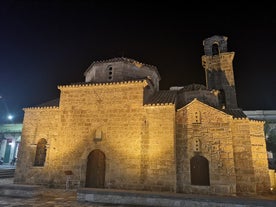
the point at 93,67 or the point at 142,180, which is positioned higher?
the point at 93,67

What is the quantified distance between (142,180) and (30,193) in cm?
538

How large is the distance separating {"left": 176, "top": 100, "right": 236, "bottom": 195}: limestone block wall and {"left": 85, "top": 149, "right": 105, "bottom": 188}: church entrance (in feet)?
14.5

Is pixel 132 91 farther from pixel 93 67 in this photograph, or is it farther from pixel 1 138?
pixel 1 138

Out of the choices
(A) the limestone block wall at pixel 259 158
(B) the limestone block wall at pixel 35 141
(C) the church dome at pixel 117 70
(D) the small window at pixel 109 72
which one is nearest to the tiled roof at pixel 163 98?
(C) the church dome at pixel 117 70

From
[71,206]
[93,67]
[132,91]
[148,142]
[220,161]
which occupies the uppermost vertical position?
[93,67]

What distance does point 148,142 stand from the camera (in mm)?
11461

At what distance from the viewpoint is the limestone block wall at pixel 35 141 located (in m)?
12.6

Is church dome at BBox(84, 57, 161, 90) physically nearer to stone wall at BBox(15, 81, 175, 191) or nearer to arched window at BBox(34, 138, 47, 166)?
stone wall at BBox(15, 81, 175, 191)

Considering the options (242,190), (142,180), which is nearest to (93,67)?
(142,180)

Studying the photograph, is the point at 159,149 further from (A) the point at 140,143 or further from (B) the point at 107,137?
(B) the point at 107,137

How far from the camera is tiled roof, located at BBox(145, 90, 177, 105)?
39.9 ft

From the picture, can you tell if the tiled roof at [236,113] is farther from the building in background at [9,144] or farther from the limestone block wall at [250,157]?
the building in background at [9,144]

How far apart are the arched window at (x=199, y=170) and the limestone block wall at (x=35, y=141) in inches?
328

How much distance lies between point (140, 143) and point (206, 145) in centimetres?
373
